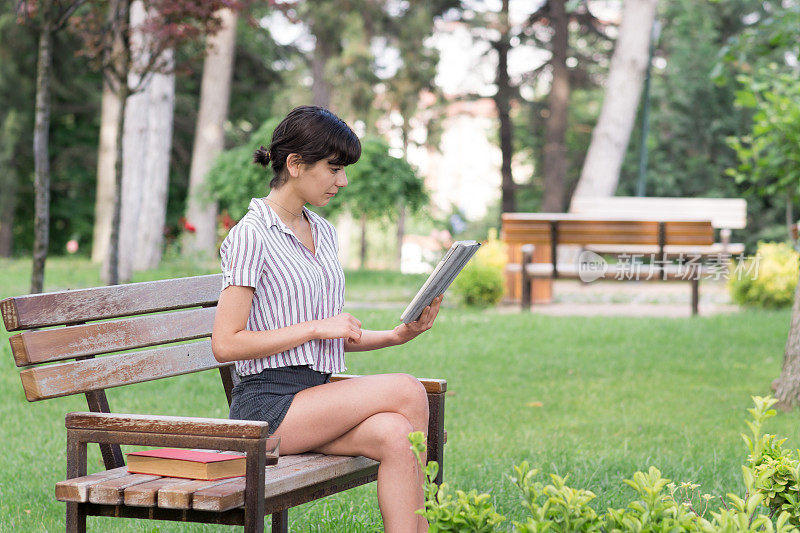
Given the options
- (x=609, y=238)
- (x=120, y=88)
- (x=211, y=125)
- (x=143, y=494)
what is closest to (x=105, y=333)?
(x=143, y=494)

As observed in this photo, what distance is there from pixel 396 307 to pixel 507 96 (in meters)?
16.0

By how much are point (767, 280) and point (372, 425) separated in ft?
34.3

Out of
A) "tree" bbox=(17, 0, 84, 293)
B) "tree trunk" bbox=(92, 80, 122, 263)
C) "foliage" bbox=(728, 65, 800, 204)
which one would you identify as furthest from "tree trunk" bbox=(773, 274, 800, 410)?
"tree trunk" bbox=(92, 80, 122, 263)

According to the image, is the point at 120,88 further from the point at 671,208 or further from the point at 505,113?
the point at 505,113

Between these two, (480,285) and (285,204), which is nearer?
(285,204)

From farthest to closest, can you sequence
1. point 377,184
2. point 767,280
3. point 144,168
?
1. point 144,168
2. point 377,184
3. point 767,280

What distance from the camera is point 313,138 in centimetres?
Answer: 290

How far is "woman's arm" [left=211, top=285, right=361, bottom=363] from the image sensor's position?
2713 mm

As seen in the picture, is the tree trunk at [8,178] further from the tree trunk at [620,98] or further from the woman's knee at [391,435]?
the woman's knee at [391,435]

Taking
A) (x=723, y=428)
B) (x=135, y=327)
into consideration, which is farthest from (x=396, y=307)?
(x=135, y=327)

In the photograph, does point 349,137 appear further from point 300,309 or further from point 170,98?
point 170,98

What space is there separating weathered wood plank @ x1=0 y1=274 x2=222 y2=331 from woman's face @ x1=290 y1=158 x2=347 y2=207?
1.77 feet

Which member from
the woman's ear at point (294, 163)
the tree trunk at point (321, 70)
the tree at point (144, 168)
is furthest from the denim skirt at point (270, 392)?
the tree trunk at point (321, 70)

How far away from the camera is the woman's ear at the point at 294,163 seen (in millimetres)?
2941
